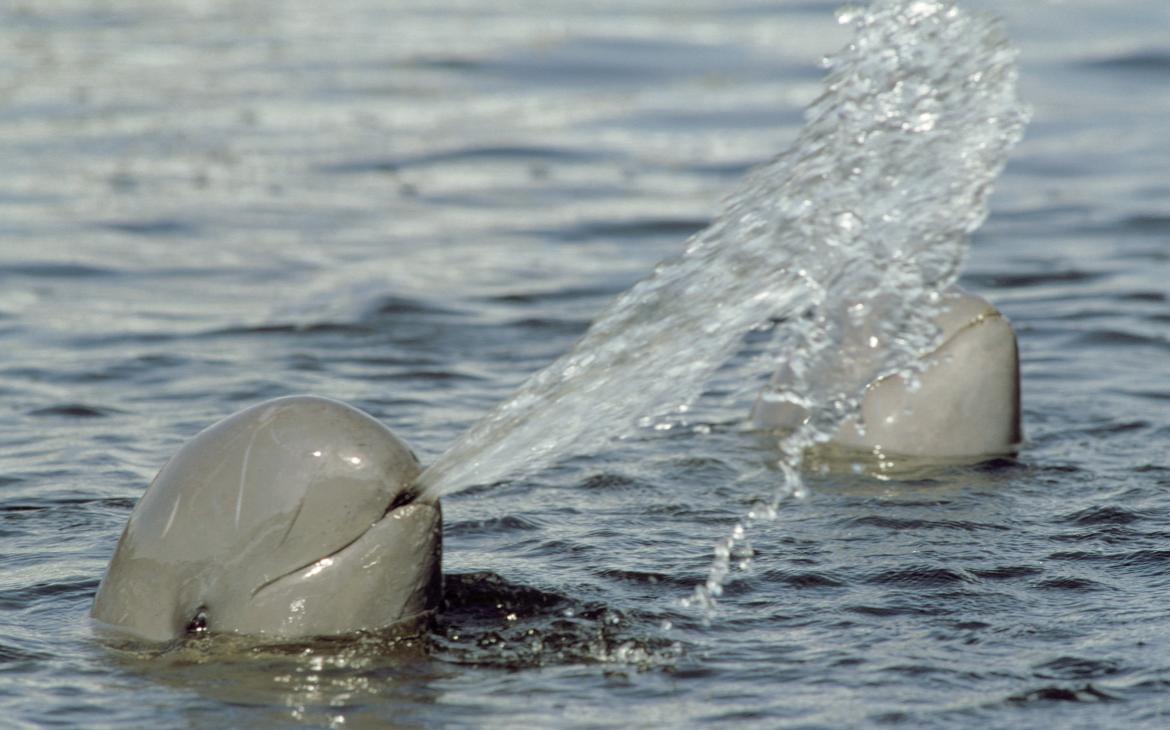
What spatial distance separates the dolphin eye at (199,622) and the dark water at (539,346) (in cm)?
10

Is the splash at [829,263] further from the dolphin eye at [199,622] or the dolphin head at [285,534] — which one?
the dolphin eye at [199,622]

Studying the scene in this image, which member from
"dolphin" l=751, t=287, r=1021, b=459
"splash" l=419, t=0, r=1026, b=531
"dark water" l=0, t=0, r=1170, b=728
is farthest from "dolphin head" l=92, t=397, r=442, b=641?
"dolphin" l=751, t=287, r=1021, b=459

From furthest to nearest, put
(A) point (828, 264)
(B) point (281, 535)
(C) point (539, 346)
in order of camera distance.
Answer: (C) point (539, 346) < (A) point (828, 264) < (B) point (281, 535)

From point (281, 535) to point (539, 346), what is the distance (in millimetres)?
4914

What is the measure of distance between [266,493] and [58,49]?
1514 cm

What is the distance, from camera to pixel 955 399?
24.8 ft

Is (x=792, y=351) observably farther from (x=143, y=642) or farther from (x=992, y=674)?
(x=143, y=642)

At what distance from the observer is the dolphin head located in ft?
17.1

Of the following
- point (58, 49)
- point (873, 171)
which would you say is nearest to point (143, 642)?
point (873, 171)

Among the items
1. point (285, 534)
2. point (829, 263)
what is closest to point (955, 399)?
point (829, 263)

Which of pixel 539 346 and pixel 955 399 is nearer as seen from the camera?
pixel 955 399

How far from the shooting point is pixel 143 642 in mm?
5340

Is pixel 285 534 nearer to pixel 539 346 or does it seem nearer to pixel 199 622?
pixel 199 622

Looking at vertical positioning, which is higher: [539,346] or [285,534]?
[285,534]
